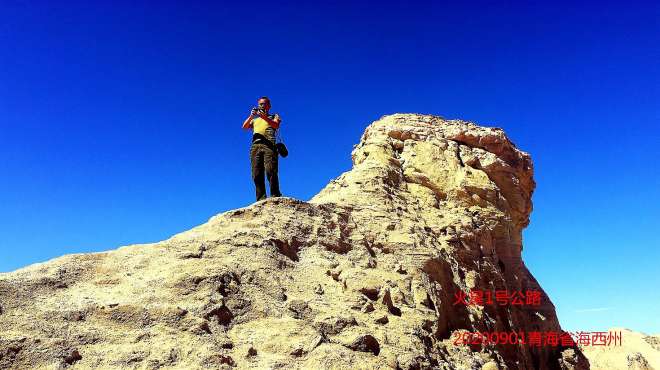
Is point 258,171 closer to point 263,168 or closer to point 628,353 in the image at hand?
point 263,168

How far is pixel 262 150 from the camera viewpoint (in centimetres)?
854

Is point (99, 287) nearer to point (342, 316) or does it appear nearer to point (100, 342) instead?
point (100, 342)

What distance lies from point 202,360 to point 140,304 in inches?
40.9

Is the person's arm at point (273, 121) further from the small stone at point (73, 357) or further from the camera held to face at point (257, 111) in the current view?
the small stone at point (73, 357)

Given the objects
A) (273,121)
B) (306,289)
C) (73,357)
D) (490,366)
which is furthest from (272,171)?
(73,357)

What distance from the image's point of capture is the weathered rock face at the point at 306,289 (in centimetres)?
449

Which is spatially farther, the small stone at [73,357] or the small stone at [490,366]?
the small stone at [490,366]

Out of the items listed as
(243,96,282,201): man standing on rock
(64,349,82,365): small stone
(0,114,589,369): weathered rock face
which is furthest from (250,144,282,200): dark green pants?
(64,349,82,365): small stone

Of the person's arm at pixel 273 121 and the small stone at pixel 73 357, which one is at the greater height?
the person's arm at pixel 273 121

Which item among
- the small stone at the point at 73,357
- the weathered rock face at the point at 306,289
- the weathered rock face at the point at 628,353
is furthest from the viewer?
the weathered rock face at the point at 628,353

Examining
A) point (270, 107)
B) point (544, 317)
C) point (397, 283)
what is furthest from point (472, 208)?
point (270, 107)

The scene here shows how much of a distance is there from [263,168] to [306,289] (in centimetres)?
320

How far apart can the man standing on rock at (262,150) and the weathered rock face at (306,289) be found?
990mm

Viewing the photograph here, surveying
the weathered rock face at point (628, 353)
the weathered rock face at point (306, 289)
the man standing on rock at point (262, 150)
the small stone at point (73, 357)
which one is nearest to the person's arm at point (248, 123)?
the man standing on rock at point (262, 150)
